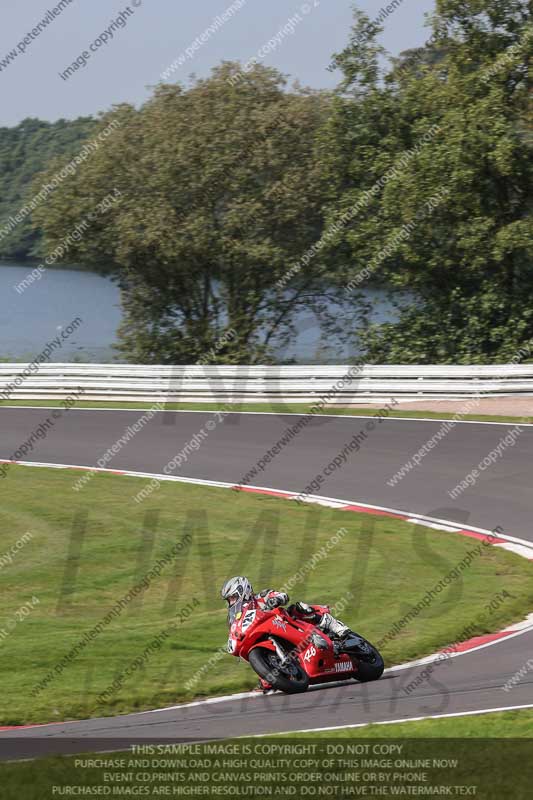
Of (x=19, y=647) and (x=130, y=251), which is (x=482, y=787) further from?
(x=130, y=251)

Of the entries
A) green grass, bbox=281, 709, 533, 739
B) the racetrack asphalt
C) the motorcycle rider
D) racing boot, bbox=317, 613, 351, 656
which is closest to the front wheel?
the racetrack asphalt

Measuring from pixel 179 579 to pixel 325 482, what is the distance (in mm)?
5764

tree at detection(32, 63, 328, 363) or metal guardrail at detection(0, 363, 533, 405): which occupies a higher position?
tree at detection(32, 63, 328, 363)

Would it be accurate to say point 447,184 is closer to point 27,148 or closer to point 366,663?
point 366,663

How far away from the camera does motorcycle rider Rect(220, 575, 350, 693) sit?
391 inches

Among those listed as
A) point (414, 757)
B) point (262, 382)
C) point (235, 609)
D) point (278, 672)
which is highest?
point (262, 382)

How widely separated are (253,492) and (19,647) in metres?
8.04

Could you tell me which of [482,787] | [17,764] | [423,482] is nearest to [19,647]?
[17,764]

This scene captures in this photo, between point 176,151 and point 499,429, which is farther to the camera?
point 176,151

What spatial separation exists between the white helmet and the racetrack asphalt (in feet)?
2.88

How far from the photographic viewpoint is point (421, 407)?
25.7 metres

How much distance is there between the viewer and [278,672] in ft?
31.3

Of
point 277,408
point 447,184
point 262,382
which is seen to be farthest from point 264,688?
point 447,184

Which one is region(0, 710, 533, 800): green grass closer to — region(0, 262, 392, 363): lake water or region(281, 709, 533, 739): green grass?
region(281, 709, 533, 739): green grass
